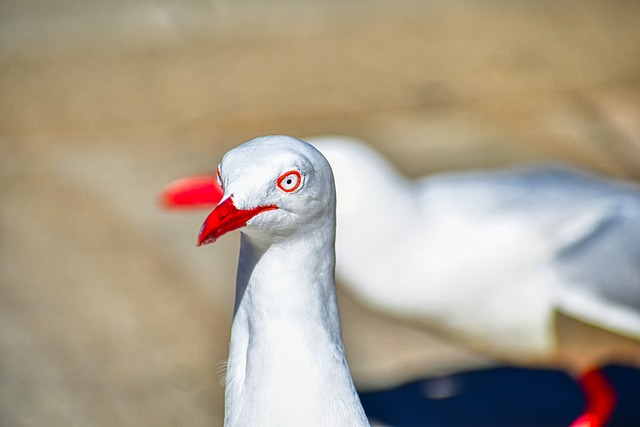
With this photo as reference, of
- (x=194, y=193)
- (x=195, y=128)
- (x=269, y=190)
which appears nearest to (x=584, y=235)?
(x=194, y=193)

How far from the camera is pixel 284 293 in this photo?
151cm

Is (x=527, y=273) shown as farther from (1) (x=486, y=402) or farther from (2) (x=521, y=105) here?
(2) (x=521, y=105)

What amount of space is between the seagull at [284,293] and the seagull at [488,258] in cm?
115

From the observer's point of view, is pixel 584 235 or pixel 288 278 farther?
pixel 584 235

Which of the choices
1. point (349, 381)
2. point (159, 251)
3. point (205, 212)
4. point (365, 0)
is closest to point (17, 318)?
point (159, 251)

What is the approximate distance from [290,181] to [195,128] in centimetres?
363

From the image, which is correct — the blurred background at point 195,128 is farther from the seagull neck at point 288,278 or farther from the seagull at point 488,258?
the seagull neck at point 288,278

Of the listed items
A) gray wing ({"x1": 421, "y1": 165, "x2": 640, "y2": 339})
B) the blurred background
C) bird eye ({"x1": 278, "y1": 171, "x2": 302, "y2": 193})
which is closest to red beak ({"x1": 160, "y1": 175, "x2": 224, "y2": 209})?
gray wing ({"x1": 421, "y1": 165, "x2": 640, "y2": 339})

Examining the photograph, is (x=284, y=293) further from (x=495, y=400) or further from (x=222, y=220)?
(x=495, y=400)

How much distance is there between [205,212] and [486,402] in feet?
5.09

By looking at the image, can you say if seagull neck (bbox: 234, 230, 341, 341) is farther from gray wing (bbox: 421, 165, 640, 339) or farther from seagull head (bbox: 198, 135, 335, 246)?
gray wing (bbox: 421, 165, 640, 339)

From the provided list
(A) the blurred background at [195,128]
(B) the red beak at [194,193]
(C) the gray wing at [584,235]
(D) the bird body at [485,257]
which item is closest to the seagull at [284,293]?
(B) the red beak at [194,193]

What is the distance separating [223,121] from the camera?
499 centimetres

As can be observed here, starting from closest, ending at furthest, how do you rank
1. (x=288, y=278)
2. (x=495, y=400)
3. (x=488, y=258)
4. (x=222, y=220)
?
(x=222, y=220)
(x=288, y=278)
(x=488, y=258)
(x=495, y=400)
